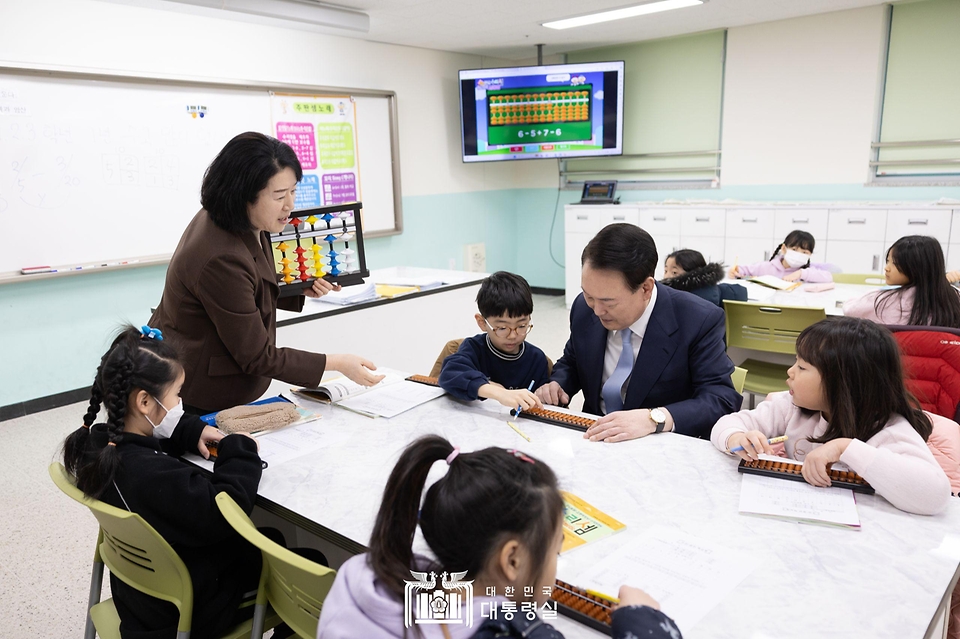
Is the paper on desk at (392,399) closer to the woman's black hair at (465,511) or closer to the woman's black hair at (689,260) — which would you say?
the woman's black hair at (465,511)

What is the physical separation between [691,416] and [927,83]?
4944mm

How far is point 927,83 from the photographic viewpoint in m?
5.14

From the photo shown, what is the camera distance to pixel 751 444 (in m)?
1.46

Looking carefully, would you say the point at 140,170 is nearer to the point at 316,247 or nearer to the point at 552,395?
the point at 316,247

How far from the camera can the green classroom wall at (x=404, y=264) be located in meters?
3.99

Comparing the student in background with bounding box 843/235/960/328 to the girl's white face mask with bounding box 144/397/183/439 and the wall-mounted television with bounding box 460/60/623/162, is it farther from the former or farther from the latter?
the wall-mounted television with bounding box 460/60/623/162

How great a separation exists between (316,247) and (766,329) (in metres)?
2.11

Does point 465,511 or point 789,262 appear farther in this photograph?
point 789,262

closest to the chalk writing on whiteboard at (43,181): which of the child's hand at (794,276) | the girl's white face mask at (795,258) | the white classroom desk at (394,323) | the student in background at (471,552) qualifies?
the white classroom desk at (394,323)

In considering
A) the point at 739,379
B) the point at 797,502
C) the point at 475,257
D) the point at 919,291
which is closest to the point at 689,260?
the point at 919,291

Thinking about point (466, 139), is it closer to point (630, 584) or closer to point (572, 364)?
point (572, 364)

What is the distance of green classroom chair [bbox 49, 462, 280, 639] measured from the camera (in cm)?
127

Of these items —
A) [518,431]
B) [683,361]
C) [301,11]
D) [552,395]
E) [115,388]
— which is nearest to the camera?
[115,388]

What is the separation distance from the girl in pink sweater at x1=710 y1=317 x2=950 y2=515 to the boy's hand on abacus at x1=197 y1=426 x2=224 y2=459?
1220 mm
